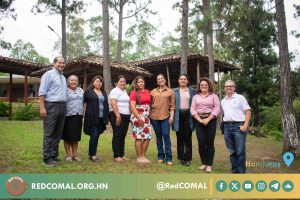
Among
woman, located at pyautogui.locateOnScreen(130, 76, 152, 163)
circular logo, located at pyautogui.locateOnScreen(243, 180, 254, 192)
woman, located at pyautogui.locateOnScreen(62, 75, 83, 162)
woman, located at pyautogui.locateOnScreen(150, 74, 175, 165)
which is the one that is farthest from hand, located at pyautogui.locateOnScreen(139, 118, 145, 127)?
circular logo, located at pyautogui.locateOnScreen(243, 180, 254, 192)

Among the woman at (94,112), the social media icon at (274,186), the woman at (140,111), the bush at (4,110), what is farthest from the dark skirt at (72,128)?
the bush at (4,110)

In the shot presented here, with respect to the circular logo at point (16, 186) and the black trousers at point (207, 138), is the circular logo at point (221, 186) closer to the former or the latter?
the black trousers at point (207, 138)

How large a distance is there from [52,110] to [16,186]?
180cm

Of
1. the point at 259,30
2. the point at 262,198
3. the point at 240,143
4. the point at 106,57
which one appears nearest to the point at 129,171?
the point at 240,143

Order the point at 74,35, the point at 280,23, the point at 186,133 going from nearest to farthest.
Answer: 1. the point at 186,133
2. the point at 280,23
3. the point at 74,35

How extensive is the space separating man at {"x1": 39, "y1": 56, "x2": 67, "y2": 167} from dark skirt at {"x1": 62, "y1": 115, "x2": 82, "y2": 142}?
28 centimetres

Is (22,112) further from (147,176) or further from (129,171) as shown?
(147,176)

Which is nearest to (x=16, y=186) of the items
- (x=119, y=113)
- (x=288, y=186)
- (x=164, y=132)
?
(x=119, y=113)

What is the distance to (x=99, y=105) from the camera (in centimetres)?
666

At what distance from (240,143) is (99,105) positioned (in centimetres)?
262

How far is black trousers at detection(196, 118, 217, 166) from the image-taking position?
628 centimetres

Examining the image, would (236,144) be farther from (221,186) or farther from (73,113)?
(73,113)

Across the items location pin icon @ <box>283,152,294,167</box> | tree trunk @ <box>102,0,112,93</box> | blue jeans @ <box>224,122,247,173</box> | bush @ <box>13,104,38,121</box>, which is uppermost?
tree trunk @ <box>102,0,112,93</box>

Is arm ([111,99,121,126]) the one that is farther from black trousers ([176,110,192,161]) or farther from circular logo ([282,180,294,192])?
circular logo ([282,180,294,192])
